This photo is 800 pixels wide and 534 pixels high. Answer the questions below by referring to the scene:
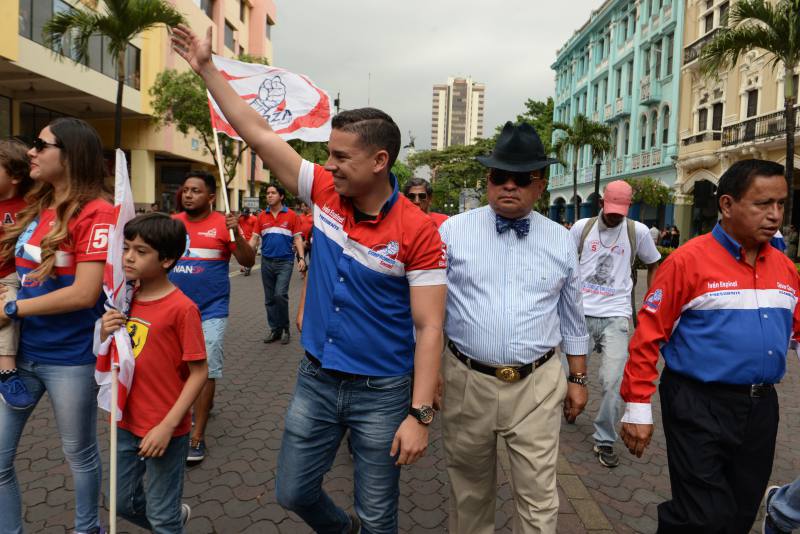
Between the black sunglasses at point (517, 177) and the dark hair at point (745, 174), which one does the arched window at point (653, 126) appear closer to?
the dark hair at point (745, 174)

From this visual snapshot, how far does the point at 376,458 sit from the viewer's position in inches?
95.0

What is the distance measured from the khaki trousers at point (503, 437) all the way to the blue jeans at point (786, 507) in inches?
55.4

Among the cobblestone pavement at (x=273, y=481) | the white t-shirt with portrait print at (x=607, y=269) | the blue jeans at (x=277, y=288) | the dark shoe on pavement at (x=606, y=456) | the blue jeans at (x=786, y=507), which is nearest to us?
the blue jeans at (x=786, y=507)

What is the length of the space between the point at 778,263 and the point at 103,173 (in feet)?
10.1

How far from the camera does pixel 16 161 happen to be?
2758 millimetres

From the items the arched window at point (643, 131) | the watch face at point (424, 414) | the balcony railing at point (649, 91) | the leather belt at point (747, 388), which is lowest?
the watch face at point (424, 414)

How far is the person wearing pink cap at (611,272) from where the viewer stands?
4.53m

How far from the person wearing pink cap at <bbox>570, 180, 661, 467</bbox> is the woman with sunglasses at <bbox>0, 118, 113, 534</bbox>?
3265mm

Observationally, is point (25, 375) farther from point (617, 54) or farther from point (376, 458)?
point (617, 54)

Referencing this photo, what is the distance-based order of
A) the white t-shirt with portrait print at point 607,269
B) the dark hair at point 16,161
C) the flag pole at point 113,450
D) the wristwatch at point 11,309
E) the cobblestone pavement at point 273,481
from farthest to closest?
1. the white t-shirt with portrait print at point 607,269
2. the cobblestone pavement at point 273,481
3. the dark hair at point 16,161
4. the wristwatch at point 11,309
5. the flag pole at point 113,450

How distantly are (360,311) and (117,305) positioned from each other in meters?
0.99

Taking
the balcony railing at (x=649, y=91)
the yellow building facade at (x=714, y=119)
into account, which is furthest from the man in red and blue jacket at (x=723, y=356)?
the balcony railing at (x=649, y=91)

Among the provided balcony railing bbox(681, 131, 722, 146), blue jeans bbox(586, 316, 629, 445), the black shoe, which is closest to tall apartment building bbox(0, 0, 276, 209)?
the black shoe

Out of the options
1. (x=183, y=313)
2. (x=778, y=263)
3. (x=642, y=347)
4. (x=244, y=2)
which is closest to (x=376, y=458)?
(x=183, y=313)
